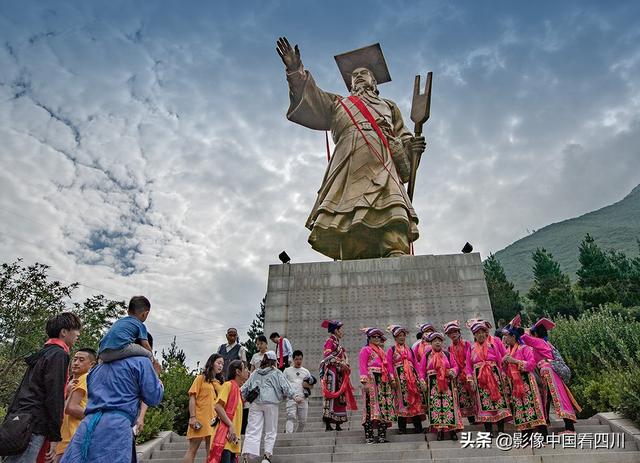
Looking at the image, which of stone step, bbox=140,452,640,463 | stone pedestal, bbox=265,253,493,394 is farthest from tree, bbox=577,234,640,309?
stone step, bbox=140,452,640,463

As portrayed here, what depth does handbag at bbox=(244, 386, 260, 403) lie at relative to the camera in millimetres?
5227

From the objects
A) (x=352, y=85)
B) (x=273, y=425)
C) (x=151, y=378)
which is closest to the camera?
(x=151, y=378)

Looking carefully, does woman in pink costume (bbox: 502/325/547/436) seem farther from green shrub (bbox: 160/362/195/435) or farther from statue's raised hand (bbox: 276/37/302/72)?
statue's raised hand (bbox: 276/37/302/72)

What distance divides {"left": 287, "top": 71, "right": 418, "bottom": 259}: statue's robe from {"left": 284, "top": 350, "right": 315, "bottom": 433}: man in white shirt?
4404 mm

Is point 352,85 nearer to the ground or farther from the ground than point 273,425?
farther from the ground

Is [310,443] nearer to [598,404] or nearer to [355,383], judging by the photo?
[355,383]

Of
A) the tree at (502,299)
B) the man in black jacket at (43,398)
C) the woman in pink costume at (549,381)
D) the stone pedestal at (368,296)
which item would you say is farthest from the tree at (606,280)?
the man in black jacket at (43,398)

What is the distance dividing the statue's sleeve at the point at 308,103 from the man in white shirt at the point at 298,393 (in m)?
6.82

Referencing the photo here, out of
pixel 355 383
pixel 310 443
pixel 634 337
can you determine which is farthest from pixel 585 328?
pixel 310 443

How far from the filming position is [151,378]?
9.95 feet

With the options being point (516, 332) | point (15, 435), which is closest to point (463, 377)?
point (516, 332)

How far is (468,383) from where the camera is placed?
5.85m

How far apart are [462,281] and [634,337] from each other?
3.00 meters

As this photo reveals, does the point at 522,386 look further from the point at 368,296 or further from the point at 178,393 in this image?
the point at 178,393
